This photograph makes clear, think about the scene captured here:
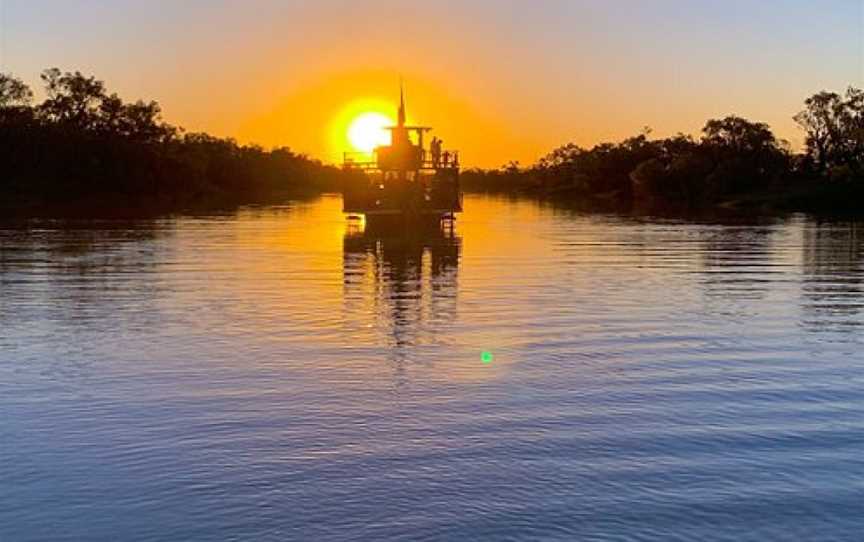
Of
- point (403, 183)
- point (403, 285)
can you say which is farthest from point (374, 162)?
point (403, 285)

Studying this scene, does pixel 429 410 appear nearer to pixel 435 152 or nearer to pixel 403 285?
pixel 403 285

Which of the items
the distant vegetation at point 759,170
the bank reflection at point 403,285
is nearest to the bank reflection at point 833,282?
the bank reflection at point 403,285

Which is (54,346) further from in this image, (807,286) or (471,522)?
(807,286)

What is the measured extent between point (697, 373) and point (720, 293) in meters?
11.0

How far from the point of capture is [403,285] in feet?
89.5

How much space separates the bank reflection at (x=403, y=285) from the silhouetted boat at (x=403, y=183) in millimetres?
7716

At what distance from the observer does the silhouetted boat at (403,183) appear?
189 feet

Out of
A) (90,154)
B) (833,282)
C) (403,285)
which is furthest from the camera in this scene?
(90,154)

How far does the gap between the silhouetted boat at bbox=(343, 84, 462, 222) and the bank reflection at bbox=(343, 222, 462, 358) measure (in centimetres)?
772

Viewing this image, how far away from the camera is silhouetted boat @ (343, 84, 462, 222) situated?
189 ft

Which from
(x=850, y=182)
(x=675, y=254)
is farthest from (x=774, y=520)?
(x=850, y=182)

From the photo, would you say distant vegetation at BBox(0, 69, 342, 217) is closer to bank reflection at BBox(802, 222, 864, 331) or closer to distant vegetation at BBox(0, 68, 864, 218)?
distant vegetation at BBox(0, 68, 864, 218)

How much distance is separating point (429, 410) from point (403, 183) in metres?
45.5

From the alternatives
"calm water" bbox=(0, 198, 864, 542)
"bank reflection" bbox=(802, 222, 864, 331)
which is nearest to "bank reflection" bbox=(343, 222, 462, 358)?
"calm water" bbox=(0, 198, 864, 542)
